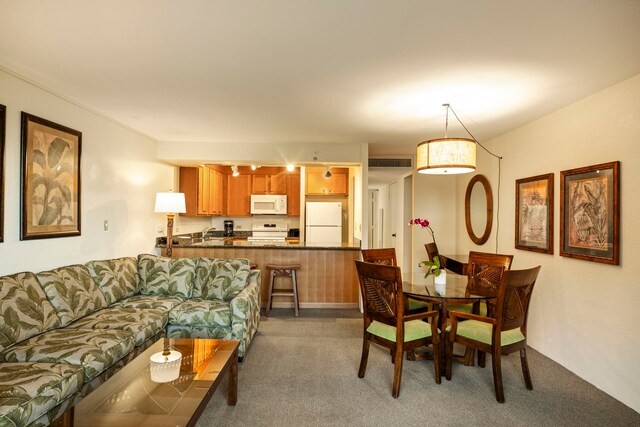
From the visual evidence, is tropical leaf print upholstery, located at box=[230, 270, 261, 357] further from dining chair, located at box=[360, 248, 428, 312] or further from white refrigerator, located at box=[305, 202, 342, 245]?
white refrigerator, located at box=[305, 202, 342, 245]

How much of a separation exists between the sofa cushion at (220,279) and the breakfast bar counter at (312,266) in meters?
1.05

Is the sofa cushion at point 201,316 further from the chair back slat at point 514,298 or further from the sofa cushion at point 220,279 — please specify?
the chair back slat at point 514,298

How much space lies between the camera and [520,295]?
8.24 feet

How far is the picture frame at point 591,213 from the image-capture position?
253 centimetres

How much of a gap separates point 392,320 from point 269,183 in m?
4.53

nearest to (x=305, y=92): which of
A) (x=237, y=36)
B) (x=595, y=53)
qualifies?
(x=237, y=36)

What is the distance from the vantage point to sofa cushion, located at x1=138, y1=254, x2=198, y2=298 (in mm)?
3561

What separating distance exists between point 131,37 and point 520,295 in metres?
3.06

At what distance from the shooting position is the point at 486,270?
3348mm

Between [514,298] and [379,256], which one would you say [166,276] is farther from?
[514,298]

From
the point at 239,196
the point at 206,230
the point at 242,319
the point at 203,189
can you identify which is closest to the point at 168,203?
the point at 203,189

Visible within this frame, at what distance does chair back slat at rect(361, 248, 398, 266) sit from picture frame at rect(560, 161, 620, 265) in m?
1.51

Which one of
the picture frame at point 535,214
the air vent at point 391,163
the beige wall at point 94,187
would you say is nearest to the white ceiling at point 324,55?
the beige wall at point 94,187

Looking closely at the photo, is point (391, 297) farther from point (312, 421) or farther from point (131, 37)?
point (131, 37)
